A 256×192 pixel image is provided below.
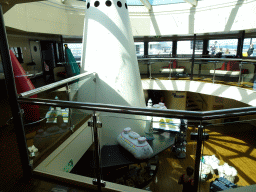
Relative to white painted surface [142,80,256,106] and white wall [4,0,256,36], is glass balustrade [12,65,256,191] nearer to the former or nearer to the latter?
white wall [4,0,256,36]

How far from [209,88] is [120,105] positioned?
7996mm

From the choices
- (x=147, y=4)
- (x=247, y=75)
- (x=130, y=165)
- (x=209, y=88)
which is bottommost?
(x=130, y=165)

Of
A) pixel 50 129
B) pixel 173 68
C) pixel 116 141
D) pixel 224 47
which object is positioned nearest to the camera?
pixel 50 129

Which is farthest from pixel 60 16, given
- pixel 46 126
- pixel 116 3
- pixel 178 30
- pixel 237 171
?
pixel 237 171

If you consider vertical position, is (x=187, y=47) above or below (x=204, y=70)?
above

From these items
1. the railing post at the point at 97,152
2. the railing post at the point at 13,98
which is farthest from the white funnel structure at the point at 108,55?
the railing post at the point at 97,152

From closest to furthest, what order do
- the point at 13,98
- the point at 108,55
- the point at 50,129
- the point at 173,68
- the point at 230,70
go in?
the point at 13,98 < the point at 50,129 < the point at 108,55 < the point at 230,70 < the point at 173,68

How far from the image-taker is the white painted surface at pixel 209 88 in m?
7.01

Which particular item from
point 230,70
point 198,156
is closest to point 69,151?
point 198,156

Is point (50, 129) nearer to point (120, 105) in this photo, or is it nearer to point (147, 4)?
point (120, 105)

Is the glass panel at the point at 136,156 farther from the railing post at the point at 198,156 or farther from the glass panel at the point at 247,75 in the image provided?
the glass panel at the point at 247,75

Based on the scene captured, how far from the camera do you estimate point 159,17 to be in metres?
9.04

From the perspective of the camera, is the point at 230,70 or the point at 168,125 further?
the point at 230,70

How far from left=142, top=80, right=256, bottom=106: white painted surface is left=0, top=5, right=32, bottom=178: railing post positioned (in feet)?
24.3
